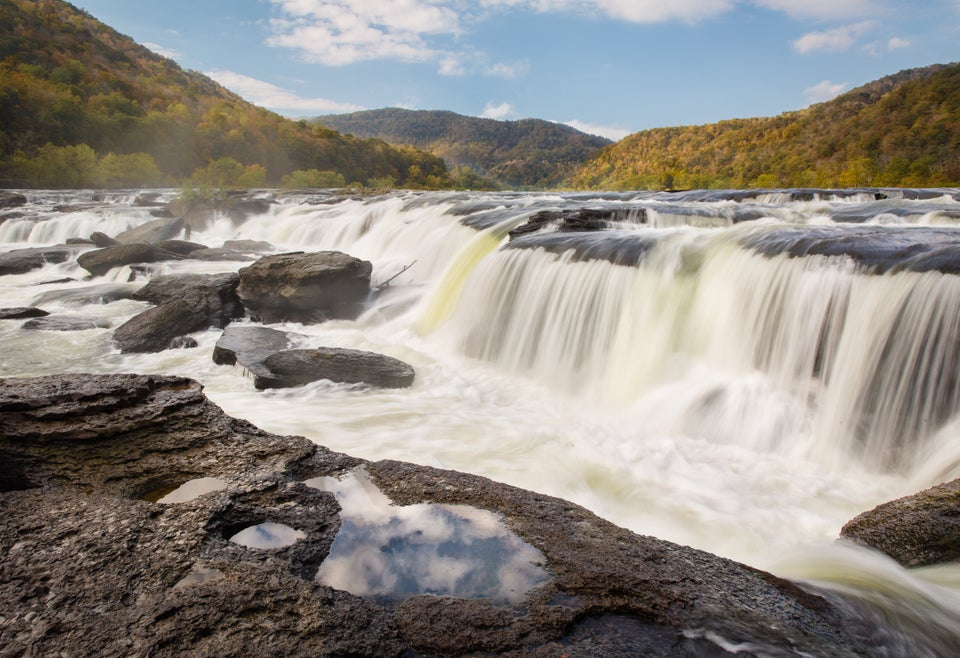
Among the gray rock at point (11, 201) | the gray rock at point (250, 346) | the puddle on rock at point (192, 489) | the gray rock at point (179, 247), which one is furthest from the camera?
the gray rock at point (11, 201)

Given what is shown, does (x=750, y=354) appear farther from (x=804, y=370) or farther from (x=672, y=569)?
(x=672, y=569)

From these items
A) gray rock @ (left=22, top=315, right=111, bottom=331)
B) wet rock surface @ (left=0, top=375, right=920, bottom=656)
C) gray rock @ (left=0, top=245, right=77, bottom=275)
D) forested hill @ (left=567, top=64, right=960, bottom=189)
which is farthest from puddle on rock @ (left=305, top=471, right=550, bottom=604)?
forested hill @ (left=567, top=64, right=960, bottom=189)

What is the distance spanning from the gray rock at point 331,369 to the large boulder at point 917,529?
5.25 m

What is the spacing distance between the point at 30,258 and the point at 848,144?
Result: 7589 centimetres

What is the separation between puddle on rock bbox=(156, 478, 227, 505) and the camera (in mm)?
2824

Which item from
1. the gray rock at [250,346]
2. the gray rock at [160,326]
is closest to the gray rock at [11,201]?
the gray rock at [160,326]

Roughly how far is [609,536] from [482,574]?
727 millimetres

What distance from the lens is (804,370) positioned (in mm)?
5992

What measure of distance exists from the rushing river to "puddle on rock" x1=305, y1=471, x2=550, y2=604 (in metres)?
1.02

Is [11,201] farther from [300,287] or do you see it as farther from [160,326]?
[300,287]

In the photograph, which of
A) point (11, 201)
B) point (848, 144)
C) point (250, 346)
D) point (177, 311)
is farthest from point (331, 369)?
point (848, 144)

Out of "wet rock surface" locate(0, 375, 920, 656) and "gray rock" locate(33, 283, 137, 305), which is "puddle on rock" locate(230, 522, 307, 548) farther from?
"gray rock" locate(33, 283, 137, 305)

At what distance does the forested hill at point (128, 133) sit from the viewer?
46.5 metres

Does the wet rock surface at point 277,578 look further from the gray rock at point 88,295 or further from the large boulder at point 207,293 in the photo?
the gray rock at point 88,295
